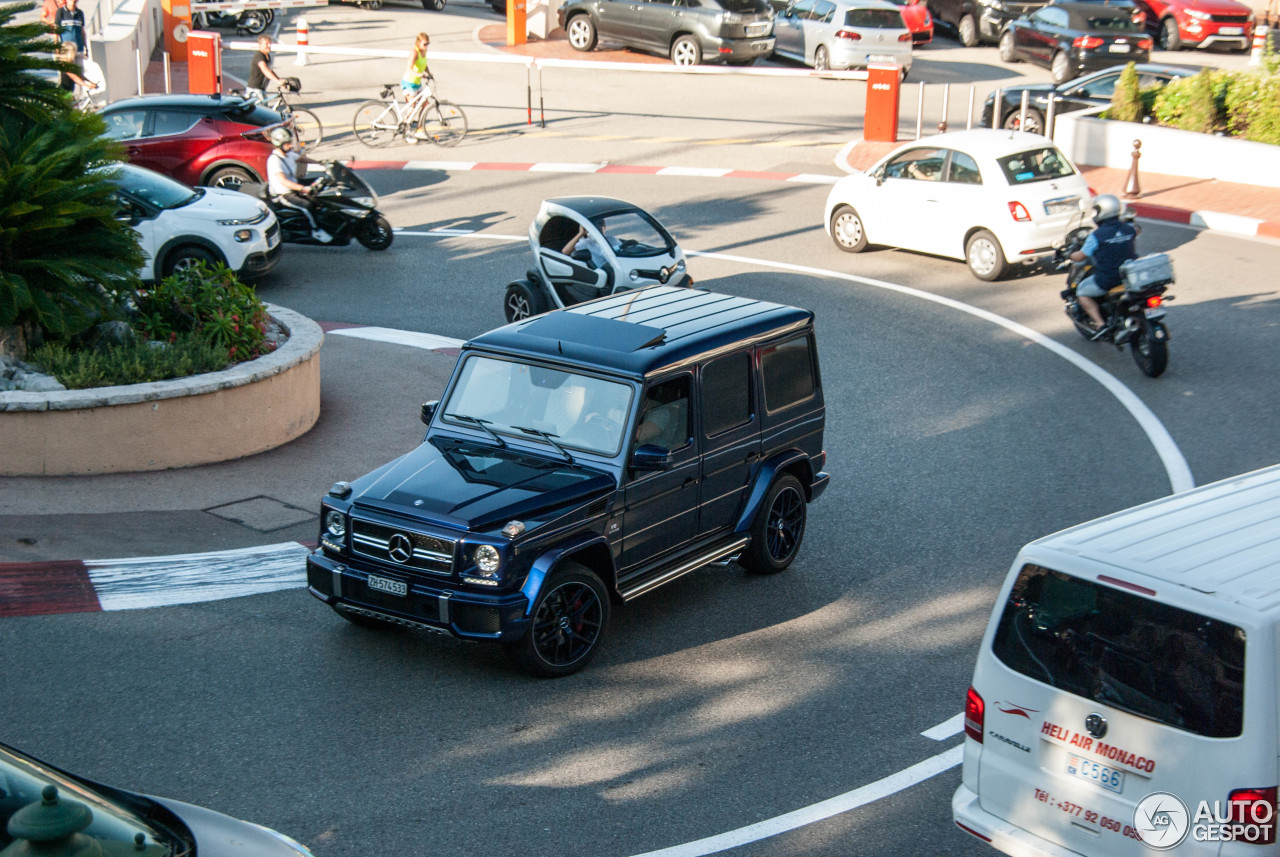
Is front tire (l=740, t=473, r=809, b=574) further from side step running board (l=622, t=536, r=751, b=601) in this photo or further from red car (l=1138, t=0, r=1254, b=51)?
red car (l=1138, t=0, r=1254, b=51)

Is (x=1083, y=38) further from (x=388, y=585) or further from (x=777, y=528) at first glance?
(x=388, y=585)

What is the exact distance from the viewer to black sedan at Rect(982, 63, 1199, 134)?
24.7 metres

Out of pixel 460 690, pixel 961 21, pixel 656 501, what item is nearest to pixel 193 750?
pixel 460 690

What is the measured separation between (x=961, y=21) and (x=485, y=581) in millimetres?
35415

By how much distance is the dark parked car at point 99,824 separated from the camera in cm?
391

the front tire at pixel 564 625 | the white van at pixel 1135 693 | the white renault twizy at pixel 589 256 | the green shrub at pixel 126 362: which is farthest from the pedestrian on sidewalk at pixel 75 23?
the white van at pixel 1135 693

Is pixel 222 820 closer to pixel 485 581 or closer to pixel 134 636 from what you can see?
pixel 485 581

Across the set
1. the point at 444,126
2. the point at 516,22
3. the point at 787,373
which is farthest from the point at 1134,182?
the point at 516,22

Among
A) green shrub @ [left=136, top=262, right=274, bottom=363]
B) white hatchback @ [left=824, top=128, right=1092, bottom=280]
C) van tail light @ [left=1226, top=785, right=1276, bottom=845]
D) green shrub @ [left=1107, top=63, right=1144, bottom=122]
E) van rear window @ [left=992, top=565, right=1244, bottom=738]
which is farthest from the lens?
green shrub @ [left=1107, top=63, right=1144, bottom=122]

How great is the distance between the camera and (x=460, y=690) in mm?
7648

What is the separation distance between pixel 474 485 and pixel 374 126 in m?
19.3

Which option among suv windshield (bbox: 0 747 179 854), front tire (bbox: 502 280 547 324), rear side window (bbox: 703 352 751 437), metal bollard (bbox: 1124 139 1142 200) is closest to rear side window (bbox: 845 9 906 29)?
metal bollard (bbox: 1124 139 1142 200)

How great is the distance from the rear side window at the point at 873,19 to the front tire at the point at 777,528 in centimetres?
2537

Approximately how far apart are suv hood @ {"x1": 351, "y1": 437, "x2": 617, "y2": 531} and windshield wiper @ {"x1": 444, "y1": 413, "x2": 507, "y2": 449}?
0.20 ft
